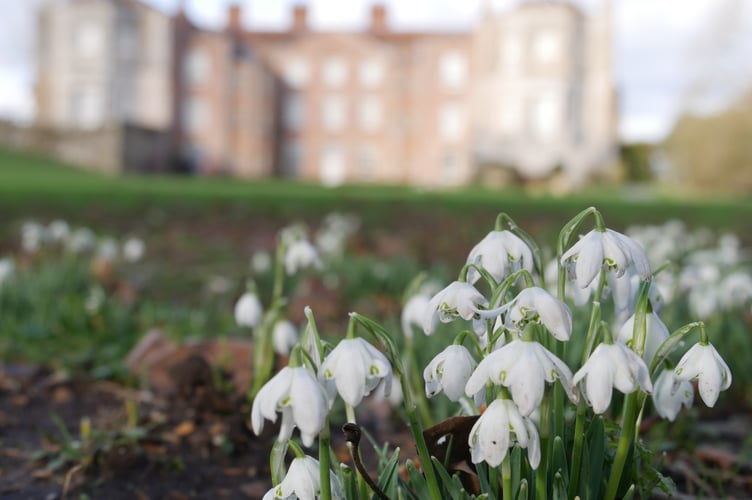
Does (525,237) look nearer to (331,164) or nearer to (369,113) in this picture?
(369,113)

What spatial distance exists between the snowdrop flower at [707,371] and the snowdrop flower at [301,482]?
1.81ft

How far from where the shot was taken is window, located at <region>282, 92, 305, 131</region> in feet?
140

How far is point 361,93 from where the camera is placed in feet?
138

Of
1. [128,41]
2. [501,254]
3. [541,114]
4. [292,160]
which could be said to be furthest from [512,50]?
[501,254]

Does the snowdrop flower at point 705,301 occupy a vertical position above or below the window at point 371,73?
below

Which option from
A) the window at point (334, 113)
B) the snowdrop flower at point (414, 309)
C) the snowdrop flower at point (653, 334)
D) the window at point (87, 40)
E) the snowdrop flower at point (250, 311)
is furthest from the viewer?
the window at point (334, 113)

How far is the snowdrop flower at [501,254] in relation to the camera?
1298 millimetres

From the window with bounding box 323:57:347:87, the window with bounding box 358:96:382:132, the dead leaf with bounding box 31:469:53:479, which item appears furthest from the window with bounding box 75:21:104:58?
the dead leaf with bounding box 31:469:53:479

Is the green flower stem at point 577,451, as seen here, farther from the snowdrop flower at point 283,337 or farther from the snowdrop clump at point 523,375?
the snowdrop flower at point 283,337

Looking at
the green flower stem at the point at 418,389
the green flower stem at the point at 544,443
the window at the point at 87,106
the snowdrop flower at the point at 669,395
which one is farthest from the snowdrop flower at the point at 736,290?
the window at the point at 87,106

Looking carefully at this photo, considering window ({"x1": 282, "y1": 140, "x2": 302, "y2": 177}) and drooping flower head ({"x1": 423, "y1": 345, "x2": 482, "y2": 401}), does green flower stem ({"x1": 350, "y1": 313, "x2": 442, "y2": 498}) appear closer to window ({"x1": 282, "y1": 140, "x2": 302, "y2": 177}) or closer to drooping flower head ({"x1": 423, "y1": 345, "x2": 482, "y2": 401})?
drooping flower head ({"x1": 423, "y1": 345, "x2": 482, "y2": 401})

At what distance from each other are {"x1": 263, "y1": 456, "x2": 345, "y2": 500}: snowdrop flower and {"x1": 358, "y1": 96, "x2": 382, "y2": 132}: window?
41.7m

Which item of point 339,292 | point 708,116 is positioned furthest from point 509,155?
point 339,292

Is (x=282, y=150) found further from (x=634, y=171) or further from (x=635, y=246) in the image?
(x=635, y=246)
